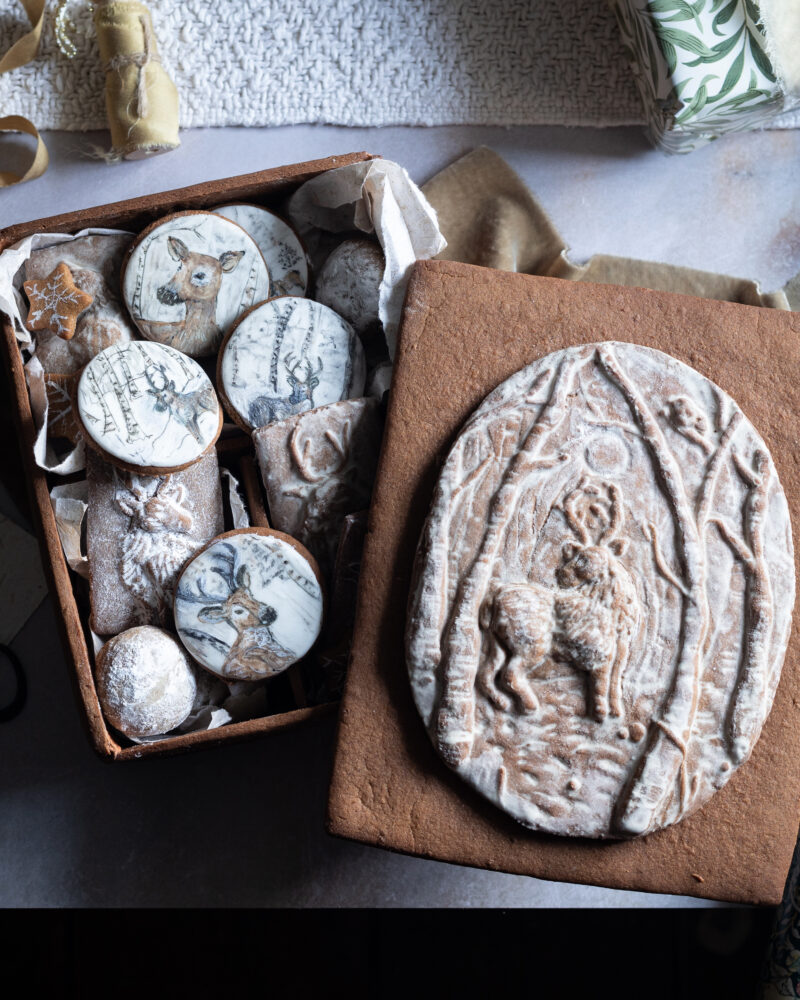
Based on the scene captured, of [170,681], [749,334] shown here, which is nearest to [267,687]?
[170,681]

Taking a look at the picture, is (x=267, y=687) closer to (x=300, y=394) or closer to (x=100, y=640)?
(x=100, y=640)

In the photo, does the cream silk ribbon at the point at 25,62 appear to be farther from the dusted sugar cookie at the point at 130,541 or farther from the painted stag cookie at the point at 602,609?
the painted stag cookie at the point at 602,609

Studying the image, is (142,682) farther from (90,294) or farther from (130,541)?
(90,294)

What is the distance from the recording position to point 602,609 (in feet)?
2.38

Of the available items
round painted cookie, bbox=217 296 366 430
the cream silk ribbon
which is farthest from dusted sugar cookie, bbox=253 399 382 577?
the cream silk ribbon

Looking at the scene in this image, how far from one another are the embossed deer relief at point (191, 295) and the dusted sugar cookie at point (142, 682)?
31 cm

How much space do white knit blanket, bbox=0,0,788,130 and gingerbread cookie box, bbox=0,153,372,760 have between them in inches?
7.7

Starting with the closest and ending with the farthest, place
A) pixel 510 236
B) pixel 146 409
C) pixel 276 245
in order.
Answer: pixel 146 409, pixel 276 245, pixel 510 236

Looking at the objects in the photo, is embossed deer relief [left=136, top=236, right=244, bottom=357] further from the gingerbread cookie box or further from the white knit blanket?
the white knit blanket

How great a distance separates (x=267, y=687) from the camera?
90 centimetres

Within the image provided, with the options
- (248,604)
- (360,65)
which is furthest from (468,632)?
(360,65)

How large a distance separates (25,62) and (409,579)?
2.60 ft

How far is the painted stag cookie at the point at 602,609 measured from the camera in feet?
2.40

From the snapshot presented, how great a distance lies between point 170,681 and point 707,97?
2.77ft
